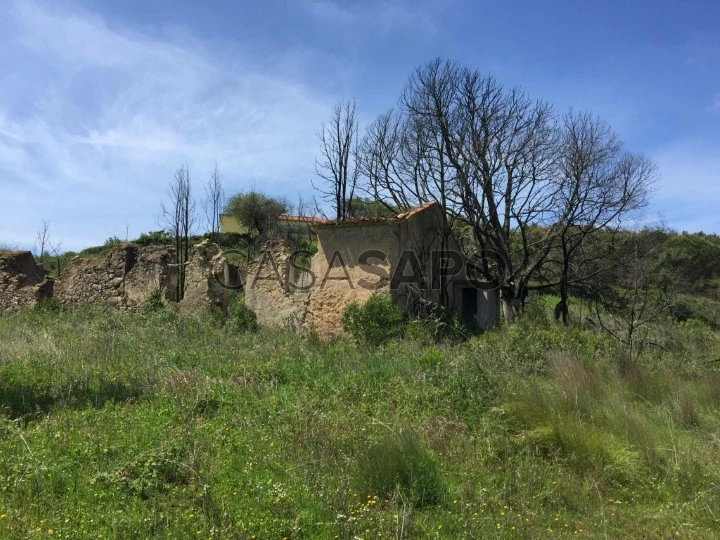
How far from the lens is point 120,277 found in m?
17.8

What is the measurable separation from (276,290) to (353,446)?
31.3 feet

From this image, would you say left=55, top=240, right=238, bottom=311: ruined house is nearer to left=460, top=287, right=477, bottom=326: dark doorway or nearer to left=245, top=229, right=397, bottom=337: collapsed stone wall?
left=245, top=229, right=397, bottom=337: collapsed stone wall

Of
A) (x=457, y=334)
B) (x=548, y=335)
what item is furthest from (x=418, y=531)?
(x=457, y=334)

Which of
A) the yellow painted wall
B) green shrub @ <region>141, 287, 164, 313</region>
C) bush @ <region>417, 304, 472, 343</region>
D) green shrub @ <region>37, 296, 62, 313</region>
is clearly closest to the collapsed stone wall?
bush @ <region>417, 304, 472, 343</region>

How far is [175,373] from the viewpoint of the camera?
762 centimetres

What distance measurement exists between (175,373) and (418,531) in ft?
15.2

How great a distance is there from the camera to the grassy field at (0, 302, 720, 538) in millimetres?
4090

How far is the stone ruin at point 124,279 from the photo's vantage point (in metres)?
16.1

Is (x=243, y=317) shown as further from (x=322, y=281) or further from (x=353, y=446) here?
(x=353, y=446)

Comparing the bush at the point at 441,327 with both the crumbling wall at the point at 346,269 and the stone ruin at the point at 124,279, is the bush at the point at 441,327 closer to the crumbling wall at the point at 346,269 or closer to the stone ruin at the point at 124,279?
the crumbling wall at the point at 346,269

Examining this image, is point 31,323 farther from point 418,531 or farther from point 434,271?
point 418,531

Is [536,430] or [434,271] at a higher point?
[434,271]

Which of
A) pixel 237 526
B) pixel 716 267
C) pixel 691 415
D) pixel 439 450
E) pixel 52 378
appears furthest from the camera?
pixel 716 267

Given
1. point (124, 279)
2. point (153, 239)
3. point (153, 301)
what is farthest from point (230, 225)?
point (153, 301)
